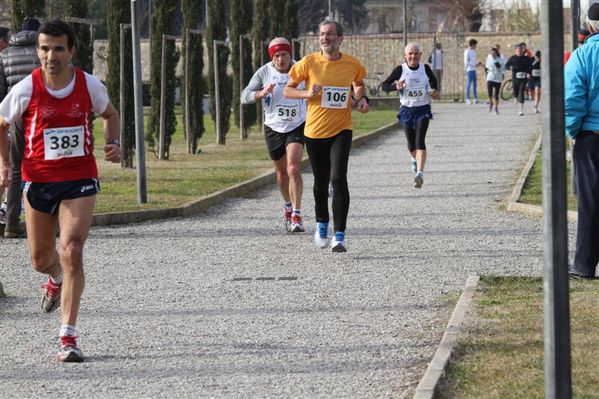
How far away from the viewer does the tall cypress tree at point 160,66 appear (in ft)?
80.3

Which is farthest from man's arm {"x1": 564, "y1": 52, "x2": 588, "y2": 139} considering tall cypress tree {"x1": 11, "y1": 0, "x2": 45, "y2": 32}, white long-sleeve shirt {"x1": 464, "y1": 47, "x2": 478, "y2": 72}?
white long-sleeve shirt {"x1": 464, "y1": 47, "x2": 478, "y2": 72}

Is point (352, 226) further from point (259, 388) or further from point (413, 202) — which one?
point (259, 388)

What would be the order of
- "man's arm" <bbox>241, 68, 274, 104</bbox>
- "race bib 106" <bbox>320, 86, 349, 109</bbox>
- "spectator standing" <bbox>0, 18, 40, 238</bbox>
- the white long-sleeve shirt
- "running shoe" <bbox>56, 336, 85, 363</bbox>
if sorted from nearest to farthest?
"running shoe" <bbox>56, 336, 85, 363</bbox> → "race bib 106" <bbox>320, 86, 349, 109</bbox> → "spectator standing" <bbox>0, 18, 40, 238</bbox> → "man's arm" <bbox>241, 68, 274, 104</bbox> → the white long-sleeve shirt

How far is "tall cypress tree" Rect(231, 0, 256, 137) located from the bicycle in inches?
779

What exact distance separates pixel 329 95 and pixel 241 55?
1934 cm

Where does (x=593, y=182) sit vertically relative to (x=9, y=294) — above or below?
above

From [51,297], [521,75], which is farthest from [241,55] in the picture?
[51,297]

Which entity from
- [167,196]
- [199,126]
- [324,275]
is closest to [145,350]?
[324,275]

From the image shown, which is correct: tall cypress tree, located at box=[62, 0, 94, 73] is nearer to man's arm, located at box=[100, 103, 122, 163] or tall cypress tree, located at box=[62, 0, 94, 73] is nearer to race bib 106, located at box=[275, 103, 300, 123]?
race bib 106, located at box=[275, 103, 300, 123]

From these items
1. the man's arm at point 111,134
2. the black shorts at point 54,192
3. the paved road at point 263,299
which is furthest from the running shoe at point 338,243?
the black shorts at point 54,192

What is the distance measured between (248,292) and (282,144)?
4157 mm

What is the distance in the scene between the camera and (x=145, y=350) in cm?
870

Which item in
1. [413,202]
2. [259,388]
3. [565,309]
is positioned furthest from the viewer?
[413,202]

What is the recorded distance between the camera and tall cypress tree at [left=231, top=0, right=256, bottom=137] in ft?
108
